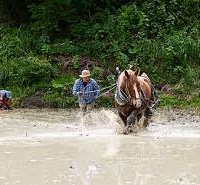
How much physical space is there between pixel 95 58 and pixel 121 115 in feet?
33.3

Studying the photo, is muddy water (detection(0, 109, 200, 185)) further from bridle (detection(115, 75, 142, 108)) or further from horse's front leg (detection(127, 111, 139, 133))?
bridle (detection(115, 75, 142, 108))

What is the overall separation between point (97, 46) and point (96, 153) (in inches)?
537

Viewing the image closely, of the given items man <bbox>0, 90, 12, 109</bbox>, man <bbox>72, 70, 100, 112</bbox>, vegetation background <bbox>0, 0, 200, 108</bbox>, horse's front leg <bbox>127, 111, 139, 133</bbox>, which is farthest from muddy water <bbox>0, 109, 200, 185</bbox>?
vegetation background <bbox>0, 0, 200, 108</bbox>

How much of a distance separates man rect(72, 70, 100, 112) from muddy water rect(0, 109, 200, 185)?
0.40m

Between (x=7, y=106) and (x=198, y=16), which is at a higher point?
(x=198, y=16)

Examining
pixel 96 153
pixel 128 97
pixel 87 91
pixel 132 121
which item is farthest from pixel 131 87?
pixel 96 153

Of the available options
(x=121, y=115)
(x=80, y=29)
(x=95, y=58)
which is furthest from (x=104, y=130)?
(x=80, y=29)

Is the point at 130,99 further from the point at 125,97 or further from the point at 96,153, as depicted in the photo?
the point at 96,153

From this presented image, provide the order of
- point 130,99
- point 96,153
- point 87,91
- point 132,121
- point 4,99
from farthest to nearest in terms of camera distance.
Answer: point 4,99 < point 87,91 < point 132,121 < point 130,99 < point 96,153

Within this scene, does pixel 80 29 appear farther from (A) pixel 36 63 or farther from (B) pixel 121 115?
(B) pixel 121 115

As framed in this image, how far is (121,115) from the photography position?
40.7 feet

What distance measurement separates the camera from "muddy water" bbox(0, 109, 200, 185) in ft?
23.7

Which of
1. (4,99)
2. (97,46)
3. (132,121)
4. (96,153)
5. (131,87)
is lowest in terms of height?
(4,99)

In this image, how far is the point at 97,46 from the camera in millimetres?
22547
